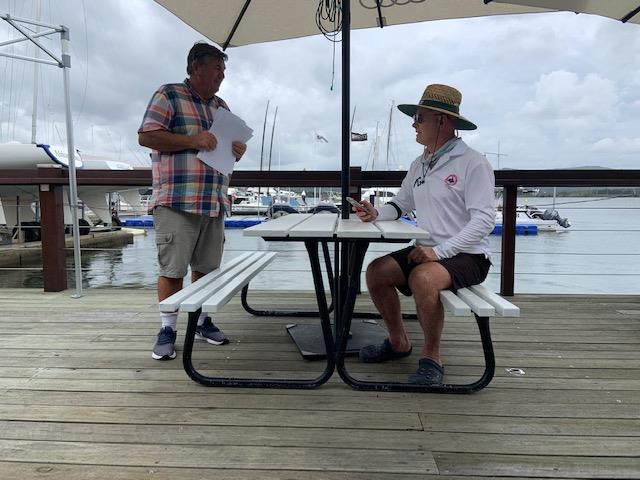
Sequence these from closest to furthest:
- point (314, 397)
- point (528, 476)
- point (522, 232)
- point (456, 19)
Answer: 1. point (528, 476)
2. point (314, 397)
3. point (456, 19)
4. point (522, 232)

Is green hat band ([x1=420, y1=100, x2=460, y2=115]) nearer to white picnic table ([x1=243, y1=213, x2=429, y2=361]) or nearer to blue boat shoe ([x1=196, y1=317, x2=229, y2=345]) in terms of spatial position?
white picnic table ([x1=243, y1=213, x2=429, y2=361])

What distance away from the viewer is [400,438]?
1.32 m

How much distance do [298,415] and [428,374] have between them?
20.1 inches

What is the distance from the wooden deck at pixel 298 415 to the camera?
3.88 ft

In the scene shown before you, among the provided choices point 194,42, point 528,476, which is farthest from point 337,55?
point 528,476

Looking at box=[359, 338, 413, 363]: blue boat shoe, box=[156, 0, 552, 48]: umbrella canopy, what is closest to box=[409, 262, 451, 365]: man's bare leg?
box=[359, 338, 413, 363]: blue boat shoe

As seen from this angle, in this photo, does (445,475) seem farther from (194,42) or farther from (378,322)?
(194,42)

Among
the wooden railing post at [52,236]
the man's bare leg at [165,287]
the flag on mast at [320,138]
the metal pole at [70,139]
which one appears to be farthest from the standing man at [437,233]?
the flag on mast at [320,138]

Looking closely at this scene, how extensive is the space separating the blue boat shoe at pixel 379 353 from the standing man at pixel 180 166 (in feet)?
2.70

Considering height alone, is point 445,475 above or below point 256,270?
below

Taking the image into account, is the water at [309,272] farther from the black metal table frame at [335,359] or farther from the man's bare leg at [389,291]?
the black metal table frame at [335,359]

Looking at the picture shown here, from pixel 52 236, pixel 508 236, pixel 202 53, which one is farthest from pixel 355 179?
pixel 52 236

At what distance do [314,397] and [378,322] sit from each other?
988 mm

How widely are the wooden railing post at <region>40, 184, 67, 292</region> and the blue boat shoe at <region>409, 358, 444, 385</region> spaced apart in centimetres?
271
